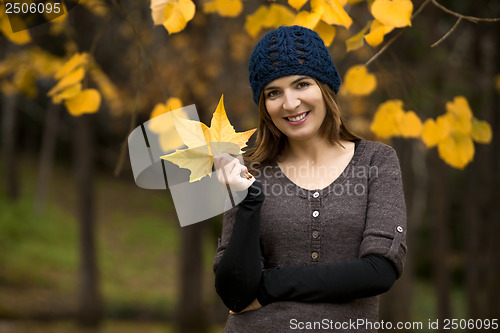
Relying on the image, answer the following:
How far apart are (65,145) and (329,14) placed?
18.9 m

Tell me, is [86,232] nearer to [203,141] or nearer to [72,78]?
[72,78]

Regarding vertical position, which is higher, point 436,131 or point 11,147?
point 436,131

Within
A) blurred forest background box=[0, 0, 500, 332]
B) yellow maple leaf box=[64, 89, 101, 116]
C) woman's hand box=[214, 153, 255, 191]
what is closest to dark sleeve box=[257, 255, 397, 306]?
woman's hand box=[214, 153, 255, 191]

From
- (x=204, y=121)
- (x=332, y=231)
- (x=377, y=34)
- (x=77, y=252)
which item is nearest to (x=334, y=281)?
(x=332, y=231)

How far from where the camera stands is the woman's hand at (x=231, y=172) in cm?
153

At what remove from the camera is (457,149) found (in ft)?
7.27

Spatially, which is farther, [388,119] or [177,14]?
[388,119]

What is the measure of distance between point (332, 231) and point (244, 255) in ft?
1.04

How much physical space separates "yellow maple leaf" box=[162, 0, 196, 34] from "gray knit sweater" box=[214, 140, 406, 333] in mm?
654

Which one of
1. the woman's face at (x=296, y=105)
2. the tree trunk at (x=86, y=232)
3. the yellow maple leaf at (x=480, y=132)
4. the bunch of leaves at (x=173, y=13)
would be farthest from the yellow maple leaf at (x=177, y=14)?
the tree trunk at (x=86, y=232)

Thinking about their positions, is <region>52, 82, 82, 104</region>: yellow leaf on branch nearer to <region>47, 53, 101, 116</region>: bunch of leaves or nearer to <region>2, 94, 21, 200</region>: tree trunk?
<region>47, 53, 101, 116</region>: bunch of leaves

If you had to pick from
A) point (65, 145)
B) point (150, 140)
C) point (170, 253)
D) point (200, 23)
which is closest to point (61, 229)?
point (170, 253)

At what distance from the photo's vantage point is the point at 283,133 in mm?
1926

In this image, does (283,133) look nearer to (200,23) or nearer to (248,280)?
(248,280)
